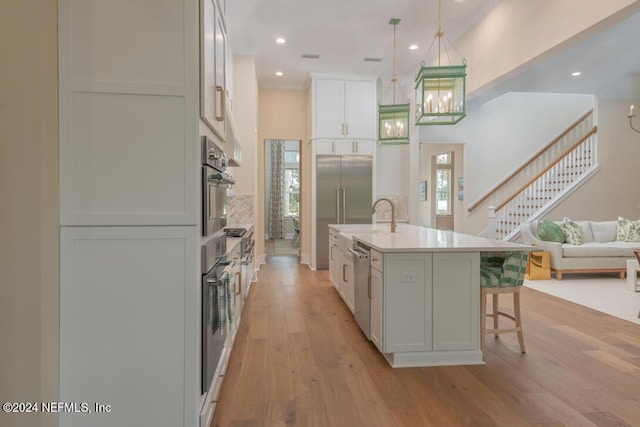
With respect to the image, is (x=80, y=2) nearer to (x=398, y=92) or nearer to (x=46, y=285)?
(x=46, y=285)

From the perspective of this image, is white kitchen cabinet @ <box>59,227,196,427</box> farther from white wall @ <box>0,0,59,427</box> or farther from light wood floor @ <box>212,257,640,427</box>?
light wood floor @ <box>212,257,640,427</box>

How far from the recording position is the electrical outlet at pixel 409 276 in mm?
2664

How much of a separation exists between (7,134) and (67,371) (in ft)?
3.40

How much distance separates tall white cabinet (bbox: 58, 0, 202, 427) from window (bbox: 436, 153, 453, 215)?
1015 cm

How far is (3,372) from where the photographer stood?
4.53ft

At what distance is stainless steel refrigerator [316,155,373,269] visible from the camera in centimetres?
658

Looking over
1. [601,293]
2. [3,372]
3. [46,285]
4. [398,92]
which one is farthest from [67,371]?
[398,92]

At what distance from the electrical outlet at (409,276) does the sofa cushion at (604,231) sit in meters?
5.35

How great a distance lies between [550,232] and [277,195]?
7.51 meters

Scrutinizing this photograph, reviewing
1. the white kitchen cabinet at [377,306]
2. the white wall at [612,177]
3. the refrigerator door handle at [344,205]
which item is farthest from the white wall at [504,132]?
the white kitchen cabinet at [377,306]

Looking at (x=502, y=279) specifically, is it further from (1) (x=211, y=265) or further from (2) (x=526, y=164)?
(2) (x=526, y=164)

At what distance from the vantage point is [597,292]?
4879mm

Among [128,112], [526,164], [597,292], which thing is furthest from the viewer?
[526,164]

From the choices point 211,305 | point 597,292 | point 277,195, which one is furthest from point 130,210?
point 277,195
